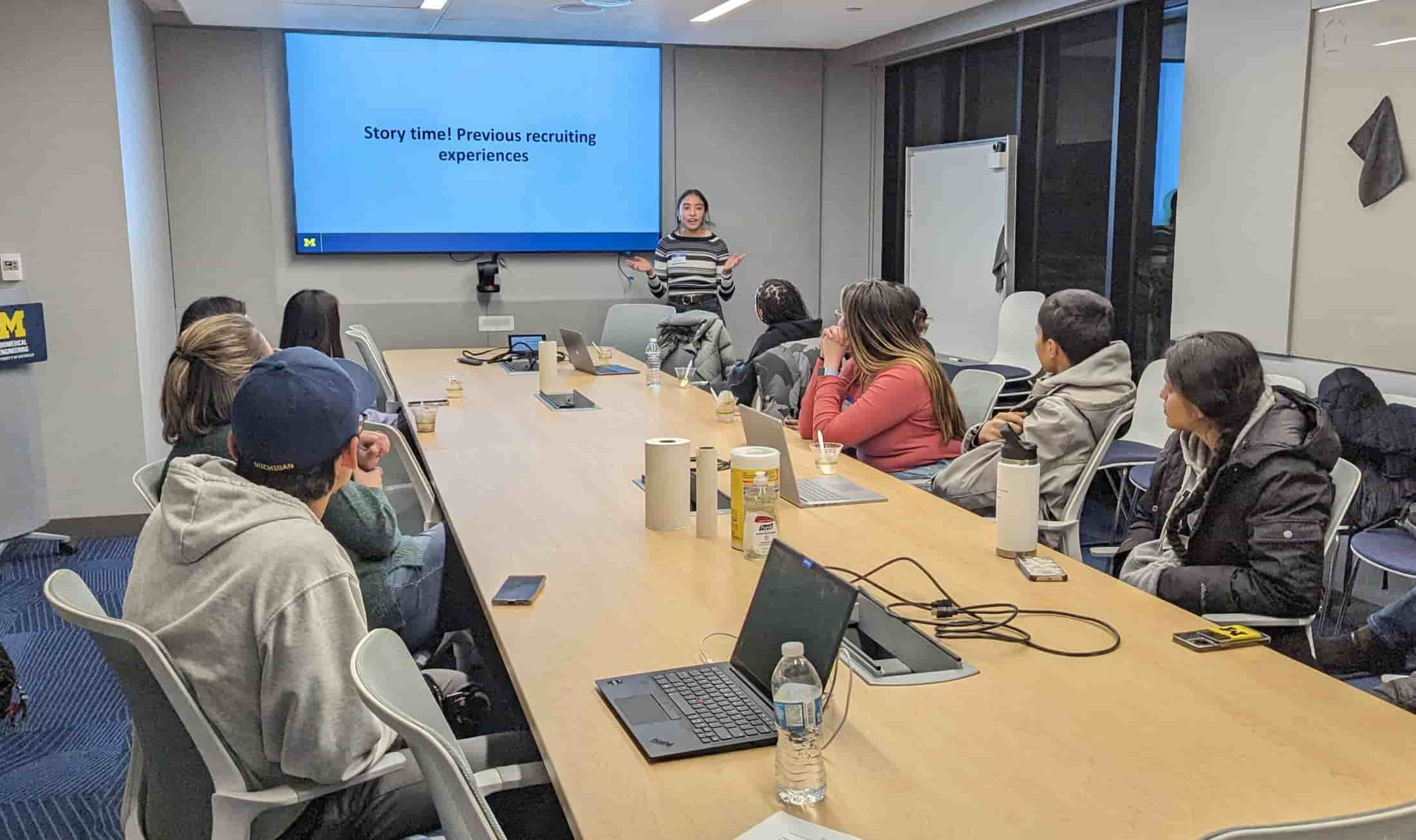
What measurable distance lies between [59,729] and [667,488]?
2173 millimetres

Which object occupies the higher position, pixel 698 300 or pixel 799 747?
pixel 698 300

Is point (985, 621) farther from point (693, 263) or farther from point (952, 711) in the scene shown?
point (693, 263)

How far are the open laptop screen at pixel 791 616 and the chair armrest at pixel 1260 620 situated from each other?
3.63 ft

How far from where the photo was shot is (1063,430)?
3.34 m

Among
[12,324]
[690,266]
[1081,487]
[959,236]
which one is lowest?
[1081,487]

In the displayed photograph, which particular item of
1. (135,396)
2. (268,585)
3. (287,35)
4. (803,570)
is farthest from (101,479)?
(803,570)

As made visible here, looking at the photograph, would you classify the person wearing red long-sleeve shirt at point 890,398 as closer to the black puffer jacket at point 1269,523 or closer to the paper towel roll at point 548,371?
the black puffer jacket at point 1269,523

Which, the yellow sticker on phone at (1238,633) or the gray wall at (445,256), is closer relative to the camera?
the yellow sticker on phone at (1238,633)

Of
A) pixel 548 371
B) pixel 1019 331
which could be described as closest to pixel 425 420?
pixel 548 371

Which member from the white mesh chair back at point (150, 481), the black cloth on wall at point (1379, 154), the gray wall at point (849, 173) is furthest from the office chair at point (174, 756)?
the gray wall at point (849, 173)

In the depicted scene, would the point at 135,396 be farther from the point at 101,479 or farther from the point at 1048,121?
the point at 1048,121

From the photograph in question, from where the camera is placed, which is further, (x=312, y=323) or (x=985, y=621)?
(x=312, y=323)

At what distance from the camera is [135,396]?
18.4 ft

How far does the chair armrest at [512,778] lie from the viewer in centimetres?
172
